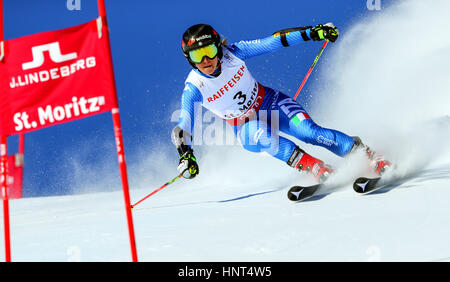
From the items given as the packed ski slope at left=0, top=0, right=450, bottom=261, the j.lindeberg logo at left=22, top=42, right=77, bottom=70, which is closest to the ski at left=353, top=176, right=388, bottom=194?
the packed ski slope at left=0, top=0, right=450, bottom=261

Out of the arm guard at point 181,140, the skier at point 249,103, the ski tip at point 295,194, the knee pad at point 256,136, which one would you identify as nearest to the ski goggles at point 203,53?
the skier at point 249,103

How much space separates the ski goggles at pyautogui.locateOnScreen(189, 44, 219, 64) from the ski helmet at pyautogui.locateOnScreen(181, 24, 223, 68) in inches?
1.1

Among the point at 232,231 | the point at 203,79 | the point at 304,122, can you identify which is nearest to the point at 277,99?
the point at 304,122

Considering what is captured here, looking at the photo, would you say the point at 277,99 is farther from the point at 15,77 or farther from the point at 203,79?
the point at 15,77

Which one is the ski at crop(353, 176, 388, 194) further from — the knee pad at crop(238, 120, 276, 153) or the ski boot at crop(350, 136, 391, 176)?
the knee pad at crop(238, 120, 276, 153)

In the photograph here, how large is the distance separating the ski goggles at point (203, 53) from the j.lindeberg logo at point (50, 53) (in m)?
1.56

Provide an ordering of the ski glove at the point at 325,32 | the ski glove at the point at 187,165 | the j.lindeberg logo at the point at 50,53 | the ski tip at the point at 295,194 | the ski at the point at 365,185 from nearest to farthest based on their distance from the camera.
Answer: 1. the j.lindeberg logo at the point at 50,53
2. the ski at the point at 365,185
3. the ski glove at the point at 187,165
4. the ski tip at the point at 295,194
5. the ski glove at the point at 325,32

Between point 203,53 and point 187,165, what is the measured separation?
1.00 meters

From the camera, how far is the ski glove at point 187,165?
12.7ft

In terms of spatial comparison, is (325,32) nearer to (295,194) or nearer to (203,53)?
(203,53)

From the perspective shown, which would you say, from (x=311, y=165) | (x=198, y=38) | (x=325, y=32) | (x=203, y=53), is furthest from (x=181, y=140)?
(x=325, y=32)

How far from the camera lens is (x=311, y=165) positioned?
430 cm

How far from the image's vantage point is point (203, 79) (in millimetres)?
4273

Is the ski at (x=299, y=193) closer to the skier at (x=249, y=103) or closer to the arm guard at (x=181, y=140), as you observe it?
the skier at (x=249, y=103)
